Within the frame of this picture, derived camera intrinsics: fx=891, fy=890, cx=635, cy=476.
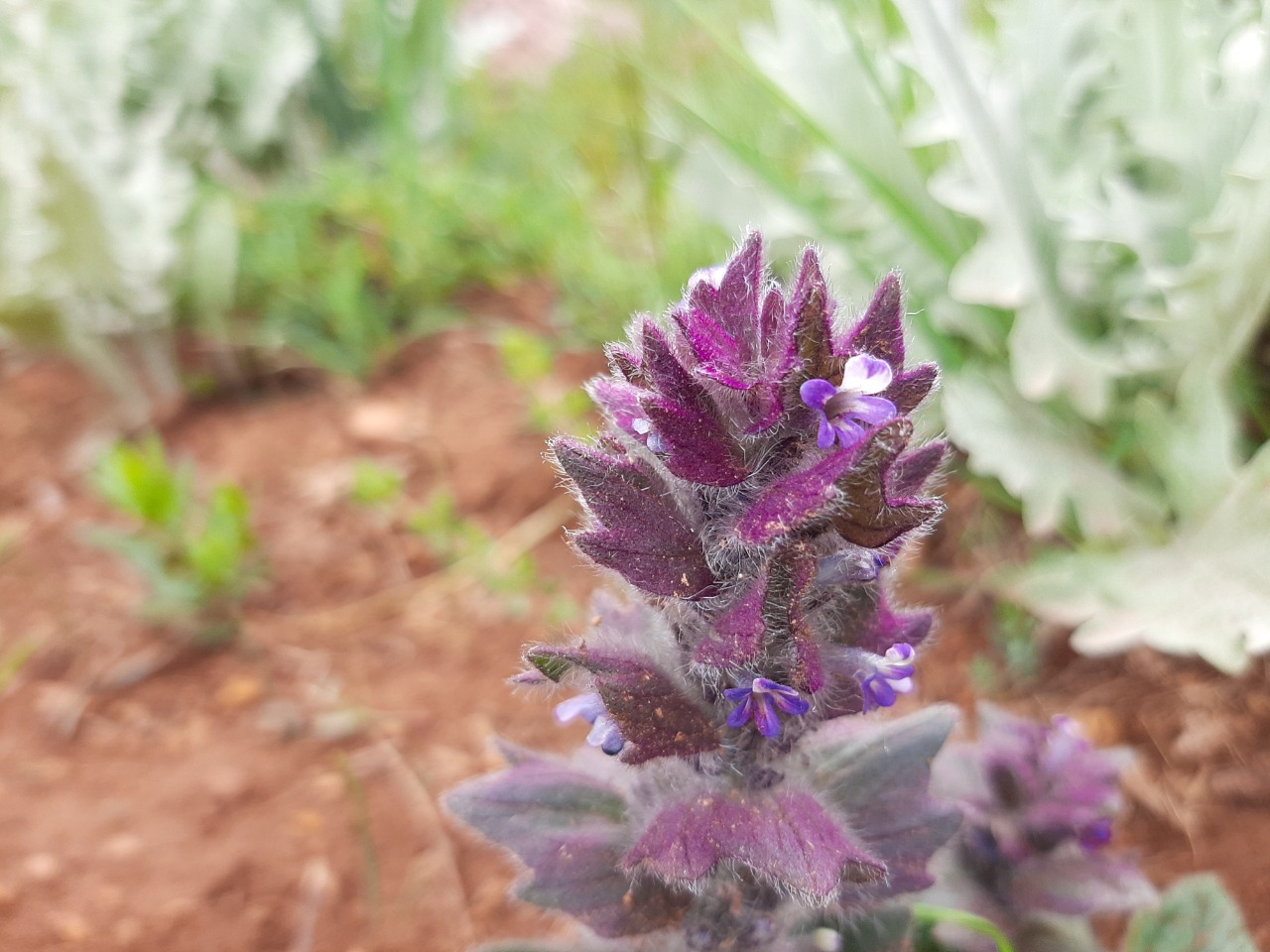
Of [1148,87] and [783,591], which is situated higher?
[1148,87]

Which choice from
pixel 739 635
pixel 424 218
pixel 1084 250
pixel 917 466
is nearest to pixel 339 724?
pixel 739 635

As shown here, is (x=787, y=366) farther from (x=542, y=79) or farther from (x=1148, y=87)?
(x=542, y=79)

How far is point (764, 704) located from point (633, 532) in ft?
0.65

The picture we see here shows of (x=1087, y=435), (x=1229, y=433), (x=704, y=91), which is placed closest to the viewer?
(x=1229, y=433)

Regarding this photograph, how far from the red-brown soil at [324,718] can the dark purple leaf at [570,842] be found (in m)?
0.48

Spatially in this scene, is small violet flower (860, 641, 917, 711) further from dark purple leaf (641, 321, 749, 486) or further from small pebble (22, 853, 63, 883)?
small pebble (22, 853, 63, 883)

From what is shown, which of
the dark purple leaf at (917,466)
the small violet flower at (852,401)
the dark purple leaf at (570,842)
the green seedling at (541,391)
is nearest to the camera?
the small violet flower at (852,401)

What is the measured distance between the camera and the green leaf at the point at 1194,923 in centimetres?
107

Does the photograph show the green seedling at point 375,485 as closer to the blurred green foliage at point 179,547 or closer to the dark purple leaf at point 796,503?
the blurred green foliage at point 179,547

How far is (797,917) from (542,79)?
3.93m

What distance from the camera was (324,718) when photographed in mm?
1668

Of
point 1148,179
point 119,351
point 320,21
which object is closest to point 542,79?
point 320,21

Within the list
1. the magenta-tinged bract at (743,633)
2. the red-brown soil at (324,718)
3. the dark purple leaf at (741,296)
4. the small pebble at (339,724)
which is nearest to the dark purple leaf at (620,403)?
the magenta-tinged bract at (743,633)

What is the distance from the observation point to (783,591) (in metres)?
0.81
